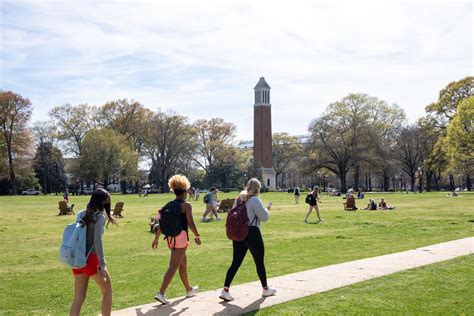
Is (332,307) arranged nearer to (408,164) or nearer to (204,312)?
(204,312)

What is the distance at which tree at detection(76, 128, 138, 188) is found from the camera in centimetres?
7375

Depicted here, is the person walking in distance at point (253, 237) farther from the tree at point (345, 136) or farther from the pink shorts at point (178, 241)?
the tree at point (345, 136)

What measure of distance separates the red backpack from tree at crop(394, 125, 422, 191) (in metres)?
76.7

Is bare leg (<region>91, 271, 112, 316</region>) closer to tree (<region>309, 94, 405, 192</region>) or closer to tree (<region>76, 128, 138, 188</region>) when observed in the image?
tree (<region>309, 94, 405, 192</region>)

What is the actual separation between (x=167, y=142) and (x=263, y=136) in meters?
25.2

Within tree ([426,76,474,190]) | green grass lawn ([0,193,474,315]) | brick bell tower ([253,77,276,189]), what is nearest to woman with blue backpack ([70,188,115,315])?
green grass lawn ([0,193,474,315])

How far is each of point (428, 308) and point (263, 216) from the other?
2501mm

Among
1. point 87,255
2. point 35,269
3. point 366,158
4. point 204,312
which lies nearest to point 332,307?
point 204,312

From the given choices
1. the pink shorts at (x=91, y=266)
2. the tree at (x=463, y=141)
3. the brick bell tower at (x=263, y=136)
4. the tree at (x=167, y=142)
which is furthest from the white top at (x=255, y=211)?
the brick bell tower at (x=263, y=136)

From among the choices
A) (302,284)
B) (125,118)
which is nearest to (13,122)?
(125,118)

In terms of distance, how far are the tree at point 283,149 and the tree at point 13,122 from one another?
59.9 meters

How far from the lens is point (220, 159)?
3836 inches

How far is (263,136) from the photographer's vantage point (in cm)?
10731

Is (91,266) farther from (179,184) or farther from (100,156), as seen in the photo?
(100,156)
